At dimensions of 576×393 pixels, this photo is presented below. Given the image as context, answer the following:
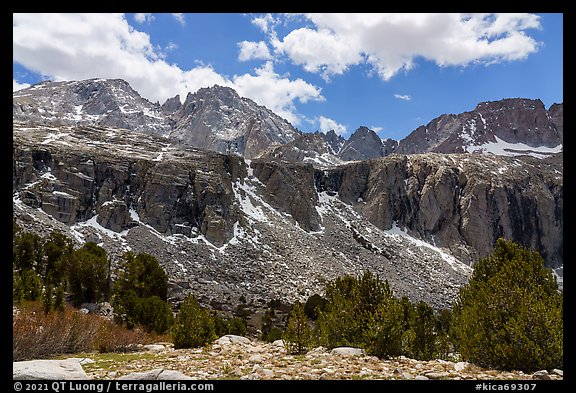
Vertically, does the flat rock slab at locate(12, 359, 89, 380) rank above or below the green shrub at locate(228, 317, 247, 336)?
above

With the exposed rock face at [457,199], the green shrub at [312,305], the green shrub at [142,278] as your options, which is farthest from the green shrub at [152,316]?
the exposed rock face at [457,199]

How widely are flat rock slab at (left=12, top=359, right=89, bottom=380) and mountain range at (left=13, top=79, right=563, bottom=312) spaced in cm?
4599

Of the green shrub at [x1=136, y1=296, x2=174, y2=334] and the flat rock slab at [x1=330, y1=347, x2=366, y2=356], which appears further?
the green shrub at [x1=136, y1=296, x2=174, y2=334]

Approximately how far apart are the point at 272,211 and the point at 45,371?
303 ft

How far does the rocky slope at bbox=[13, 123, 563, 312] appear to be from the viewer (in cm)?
7088

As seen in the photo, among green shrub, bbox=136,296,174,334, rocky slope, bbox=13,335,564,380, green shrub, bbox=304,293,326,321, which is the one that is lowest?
green shrub, bbox=304,293,326,321

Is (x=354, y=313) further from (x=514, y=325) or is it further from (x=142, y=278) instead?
(x=142, y=278)

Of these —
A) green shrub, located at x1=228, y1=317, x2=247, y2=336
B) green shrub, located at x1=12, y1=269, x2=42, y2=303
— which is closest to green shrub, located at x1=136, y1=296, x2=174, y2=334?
green shrub, located at x1=12, y1=269, x2=42, y2=303

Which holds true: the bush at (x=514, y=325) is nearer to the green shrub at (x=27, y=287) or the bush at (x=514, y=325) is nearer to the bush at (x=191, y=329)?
the bush at (x=191, y=329)

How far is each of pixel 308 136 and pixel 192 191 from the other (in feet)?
372

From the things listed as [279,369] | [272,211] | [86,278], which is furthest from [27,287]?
[272,211]

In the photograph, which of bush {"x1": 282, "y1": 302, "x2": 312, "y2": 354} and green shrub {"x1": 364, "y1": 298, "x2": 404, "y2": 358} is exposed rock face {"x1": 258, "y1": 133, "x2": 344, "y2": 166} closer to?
bush {"x1": 282, "y1": 302, "x2": 312, "y2": 354}

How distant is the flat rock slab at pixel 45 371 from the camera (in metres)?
7.07

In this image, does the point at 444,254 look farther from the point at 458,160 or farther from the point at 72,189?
the point at 72,189
